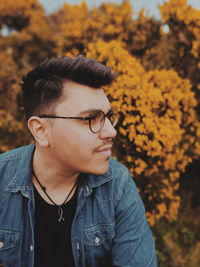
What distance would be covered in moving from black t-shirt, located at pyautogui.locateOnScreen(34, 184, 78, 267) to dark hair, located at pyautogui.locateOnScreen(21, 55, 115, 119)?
74 centimetres

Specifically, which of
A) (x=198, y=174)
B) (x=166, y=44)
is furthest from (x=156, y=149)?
(x=166, y=44)

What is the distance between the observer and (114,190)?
2.17 m

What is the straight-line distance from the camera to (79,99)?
6.32 feet

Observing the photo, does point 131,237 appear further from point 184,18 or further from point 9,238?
point 184,18

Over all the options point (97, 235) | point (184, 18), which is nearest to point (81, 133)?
point (97, 235)

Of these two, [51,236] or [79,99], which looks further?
[51,236]

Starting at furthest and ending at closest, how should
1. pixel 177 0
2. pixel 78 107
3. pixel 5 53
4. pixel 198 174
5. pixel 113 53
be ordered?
pixel 5 53
pixel 198 174
pixel 177 0
pixel 113 53
pixel 78 107

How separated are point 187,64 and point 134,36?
133 centimetres

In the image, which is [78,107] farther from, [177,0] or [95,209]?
[177,0]

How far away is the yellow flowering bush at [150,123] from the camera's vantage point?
307 centimetres

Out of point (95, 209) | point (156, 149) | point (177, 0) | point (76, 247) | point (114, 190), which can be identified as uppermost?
point (177, 0)

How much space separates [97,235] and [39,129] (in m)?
0.93

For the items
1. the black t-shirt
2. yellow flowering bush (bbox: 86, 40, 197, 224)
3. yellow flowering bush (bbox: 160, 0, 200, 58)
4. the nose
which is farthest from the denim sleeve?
yellow flowering bush (bbox: 160, 0, 200, 58)

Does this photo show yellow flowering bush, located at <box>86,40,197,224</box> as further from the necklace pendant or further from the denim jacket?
the necklace pendant
